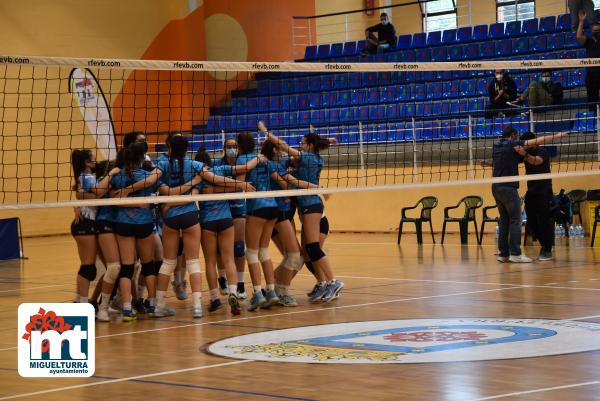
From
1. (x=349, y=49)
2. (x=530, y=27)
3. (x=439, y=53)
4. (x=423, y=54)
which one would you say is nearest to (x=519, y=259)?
(x=530, y=27)

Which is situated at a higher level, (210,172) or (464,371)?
(210,172)

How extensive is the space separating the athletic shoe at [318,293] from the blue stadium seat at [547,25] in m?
13.7

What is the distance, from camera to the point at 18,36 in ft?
81.6

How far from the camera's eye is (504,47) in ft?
75.7

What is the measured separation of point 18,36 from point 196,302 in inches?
649

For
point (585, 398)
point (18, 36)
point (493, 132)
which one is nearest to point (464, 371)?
point (585, 398)

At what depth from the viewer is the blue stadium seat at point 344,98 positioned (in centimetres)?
2453

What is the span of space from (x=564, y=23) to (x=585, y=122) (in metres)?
4.20

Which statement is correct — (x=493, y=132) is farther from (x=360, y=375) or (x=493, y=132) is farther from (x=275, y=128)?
(x=360, y=375)

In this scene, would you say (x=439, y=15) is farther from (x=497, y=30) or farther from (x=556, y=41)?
(x=556, y=41)

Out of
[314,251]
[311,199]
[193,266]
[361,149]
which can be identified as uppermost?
[361,149]

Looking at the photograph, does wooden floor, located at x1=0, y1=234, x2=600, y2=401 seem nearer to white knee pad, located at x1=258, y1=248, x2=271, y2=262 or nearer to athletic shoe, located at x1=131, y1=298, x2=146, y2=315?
athletic shoe, located at x1=131, y1=298, x2=146, y2=315

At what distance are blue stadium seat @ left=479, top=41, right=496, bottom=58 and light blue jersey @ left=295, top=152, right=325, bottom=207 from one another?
523 inches

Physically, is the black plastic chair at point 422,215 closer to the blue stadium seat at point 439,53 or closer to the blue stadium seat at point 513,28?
the blue stadium seat at point 439,53
